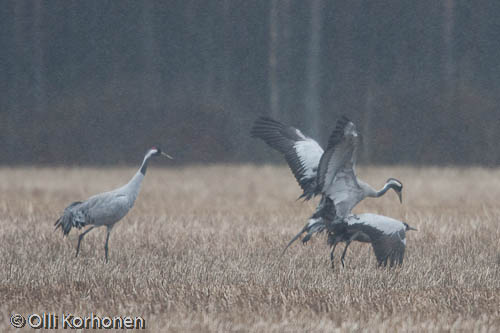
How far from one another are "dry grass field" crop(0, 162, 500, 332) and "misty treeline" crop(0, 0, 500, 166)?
8.16 metres

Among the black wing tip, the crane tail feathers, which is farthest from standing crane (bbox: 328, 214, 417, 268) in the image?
the crane tail feathers

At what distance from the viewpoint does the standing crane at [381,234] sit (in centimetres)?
666

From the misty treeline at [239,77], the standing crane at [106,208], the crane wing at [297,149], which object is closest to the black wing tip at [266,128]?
the crane wing at [297,149]

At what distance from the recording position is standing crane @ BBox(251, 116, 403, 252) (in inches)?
248

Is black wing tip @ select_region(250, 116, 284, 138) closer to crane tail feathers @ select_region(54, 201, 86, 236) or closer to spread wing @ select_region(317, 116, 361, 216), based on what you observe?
spread wing @ select_region(317, 116, 361, 216)

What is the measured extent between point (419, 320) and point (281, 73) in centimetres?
1752

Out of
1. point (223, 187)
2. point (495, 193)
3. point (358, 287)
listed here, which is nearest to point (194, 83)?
point (223, 187)

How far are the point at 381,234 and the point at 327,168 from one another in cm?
71

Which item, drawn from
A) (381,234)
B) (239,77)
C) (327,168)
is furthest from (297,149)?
(239,77)

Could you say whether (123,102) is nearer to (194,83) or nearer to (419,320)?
(194,83)

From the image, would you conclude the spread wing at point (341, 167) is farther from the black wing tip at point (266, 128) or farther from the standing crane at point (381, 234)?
the black wing tip at point (266, 128)

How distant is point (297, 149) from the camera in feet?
24.0

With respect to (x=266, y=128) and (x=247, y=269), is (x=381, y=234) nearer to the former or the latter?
(x=247, y=269)

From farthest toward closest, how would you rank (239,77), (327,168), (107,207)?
(239,77) < (107,207) < (327,168)
